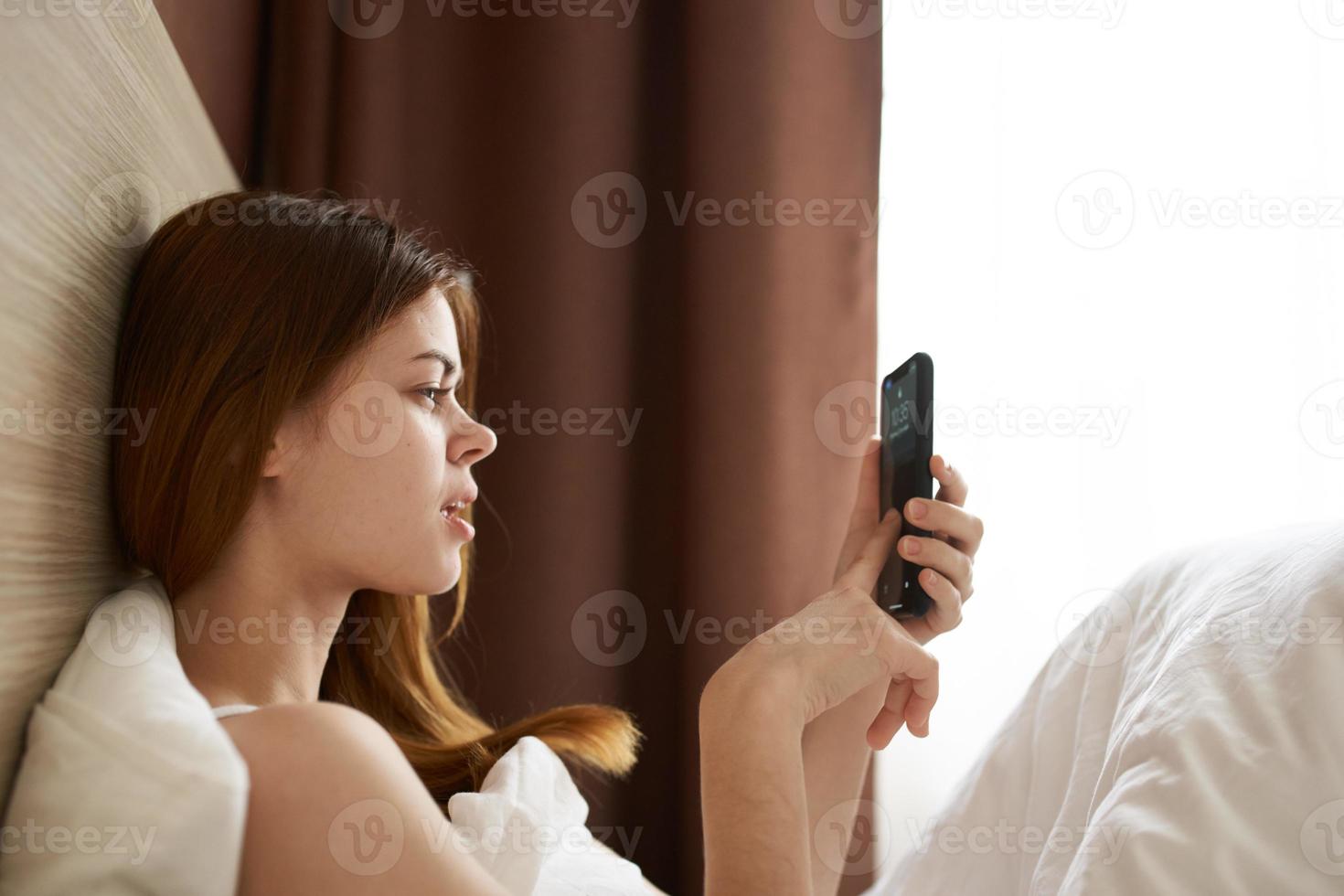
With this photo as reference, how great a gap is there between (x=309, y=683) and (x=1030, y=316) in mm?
1046

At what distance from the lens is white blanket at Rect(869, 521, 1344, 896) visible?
25.1 inches

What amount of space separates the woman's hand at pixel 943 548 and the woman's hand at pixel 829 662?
0.19ft

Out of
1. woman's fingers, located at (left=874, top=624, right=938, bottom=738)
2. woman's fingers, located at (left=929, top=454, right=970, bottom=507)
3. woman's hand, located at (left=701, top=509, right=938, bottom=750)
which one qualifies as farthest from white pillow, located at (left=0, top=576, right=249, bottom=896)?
woman's fingers, located at (left=929, top=454, right=970, bottom=507)

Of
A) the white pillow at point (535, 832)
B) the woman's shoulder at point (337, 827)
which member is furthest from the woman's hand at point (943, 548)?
the woman's shoulder at point (337, 827)

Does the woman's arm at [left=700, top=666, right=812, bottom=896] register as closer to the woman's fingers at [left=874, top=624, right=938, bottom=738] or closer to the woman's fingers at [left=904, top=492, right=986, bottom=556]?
the woman's fingers at [left=874, top=624, right=938, bottom=738]

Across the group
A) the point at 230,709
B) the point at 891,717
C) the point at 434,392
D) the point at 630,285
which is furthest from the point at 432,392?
the point at 630,285

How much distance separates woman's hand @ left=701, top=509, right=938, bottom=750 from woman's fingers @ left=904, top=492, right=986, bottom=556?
0.08 m

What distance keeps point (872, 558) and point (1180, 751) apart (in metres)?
0.34

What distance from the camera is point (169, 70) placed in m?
0.87

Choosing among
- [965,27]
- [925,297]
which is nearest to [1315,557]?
[925,297]

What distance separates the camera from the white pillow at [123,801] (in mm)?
542

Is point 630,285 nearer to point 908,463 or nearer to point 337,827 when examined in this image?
point 908,463

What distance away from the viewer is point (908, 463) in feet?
3.17

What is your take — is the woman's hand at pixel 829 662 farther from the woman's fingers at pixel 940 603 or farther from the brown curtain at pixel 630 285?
the brown curtain at pixel 630 285
